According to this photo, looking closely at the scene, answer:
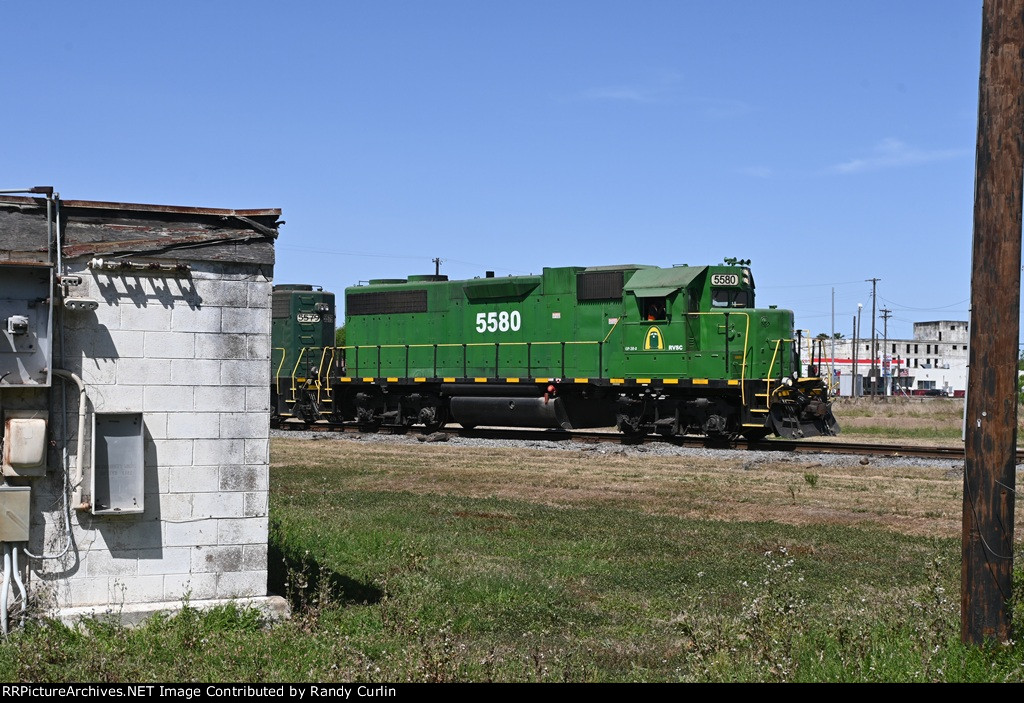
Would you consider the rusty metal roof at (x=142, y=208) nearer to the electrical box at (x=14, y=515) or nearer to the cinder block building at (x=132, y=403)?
the cinder block building at (x=132, y=403)

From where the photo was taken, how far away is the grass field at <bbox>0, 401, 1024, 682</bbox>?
6.81 meters

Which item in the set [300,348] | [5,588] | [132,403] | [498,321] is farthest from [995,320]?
[300,348]

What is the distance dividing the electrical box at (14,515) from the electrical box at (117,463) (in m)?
0.46

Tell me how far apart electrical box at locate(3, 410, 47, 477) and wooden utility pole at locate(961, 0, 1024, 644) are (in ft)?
20.3

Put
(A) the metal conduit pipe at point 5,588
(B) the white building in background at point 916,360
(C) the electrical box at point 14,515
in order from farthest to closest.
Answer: (B) the white building in background at point 916,360
(C) the electrical box at point 14,515
(A) the metal conduit pipe at point 5,588

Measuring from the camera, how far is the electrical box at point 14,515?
7488 millimetres

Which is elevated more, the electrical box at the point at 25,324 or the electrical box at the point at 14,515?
the electrical box at the point at 25,324

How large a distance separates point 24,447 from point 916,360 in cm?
14772

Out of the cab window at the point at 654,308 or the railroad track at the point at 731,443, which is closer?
the railroad track at the point at 731,443

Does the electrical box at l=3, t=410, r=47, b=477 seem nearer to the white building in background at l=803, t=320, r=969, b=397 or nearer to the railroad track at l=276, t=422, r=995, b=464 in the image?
the railroad track at l=276, t=422, r=995, b=464

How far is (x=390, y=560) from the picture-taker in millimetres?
10789

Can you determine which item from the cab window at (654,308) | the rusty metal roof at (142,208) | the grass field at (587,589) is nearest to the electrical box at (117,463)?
the grass field at (587,589)

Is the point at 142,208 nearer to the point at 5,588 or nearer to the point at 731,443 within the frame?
the point at 5,588
